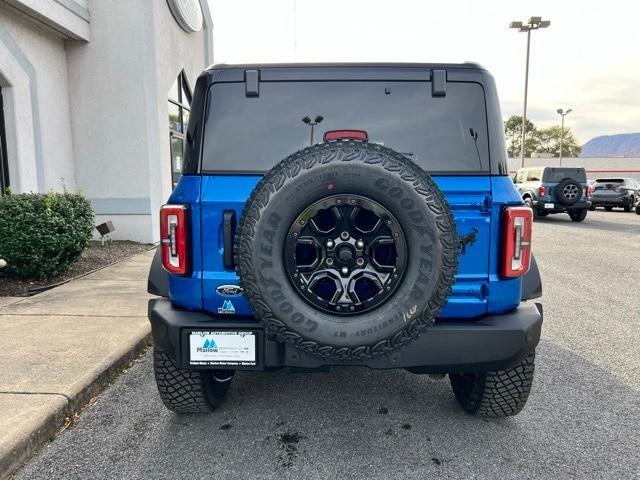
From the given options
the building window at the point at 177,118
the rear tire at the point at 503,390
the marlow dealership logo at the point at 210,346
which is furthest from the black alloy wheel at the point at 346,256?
the building window at the point at 177,118

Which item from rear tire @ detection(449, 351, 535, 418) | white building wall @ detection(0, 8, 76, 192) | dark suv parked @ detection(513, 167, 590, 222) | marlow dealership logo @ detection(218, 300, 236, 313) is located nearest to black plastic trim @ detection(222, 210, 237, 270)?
marlow dealership logo @ detection(218, 300, 236, 313)

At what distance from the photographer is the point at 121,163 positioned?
29.9 feet

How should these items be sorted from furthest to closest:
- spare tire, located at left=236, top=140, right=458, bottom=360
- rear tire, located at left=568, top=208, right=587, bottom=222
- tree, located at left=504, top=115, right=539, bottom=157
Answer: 1. tree, located at left=504, top=115, right=539, bottom=157
2. rear tire, located at left=568, top=208, right=587, bottom=222
3. spare tire, located at left=236, top=140, right=458, bottom=360

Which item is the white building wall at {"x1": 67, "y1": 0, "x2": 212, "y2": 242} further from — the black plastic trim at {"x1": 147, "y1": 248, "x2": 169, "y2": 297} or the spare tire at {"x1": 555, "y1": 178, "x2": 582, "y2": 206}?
the spare tire at {"x1": 555, "y1": 178, "x2": 582, "y2": 206}

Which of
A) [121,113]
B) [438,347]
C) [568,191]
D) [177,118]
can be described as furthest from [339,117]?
[568,191]

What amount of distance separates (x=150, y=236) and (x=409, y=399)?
7.36m

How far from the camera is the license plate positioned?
2365mm

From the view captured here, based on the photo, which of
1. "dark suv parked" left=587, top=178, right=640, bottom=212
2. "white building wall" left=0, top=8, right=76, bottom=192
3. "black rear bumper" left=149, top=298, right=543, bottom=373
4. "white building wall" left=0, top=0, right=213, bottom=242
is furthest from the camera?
"dark suv parked" left=587, top=178, right=640, bottom=212

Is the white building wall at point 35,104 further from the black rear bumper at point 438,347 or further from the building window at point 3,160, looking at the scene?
the black rear bumper at point 438,347

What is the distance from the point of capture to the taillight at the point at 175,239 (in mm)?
2455

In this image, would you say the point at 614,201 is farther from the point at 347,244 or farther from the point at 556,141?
the point at 556,141

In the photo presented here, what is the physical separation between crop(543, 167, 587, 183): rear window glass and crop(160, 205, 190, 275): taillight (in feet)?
53.0

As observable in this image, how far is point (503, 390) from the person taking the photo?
9.14ft

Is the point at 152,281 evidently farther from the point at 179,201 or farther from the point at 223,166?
the point at 223,166
